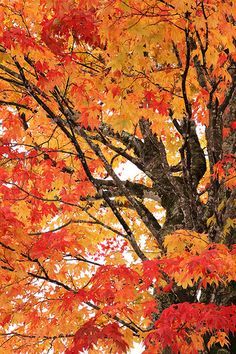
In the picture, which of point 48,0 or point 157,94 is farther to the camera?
point 157,94

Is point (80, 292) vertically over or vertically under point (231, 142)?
under

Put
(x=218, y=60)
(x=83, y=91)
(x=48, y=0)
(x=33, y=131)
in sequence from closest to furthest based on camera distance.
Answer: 1. (x=48, y=0)
2. (x=218, y=60)
3. (x=83, y=91)
4. (x=33, y=131)

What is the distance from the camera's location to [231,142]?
7.22 metres

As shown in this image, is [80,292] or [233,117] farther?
[233,117]

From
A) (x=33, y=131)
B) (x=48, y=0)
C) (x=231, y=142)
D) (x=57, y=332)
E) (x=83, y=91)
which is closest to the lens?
(x=48, y=0)

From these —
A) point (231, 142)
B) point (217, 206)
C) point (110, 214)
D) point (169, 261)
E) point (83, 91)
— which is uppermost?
point (110, 214)

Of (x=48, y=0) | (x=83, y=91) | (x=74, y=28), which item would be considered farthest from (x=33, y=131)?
(x=48, y=0)

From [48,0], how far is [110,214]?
731 cm

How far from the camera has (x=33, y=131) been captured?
8.52m

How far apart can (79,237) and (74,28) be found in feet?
9.44

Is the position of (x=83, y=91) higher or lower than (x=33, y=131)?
lower

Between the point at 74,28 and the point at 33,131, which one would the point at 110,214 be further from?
the point at 74,28

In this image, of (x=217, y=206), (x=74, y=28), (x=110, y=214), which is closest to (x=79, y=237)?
(x=217, y=206)

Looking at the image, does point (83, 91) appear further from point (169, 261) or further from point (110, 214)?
point (110, 214)
